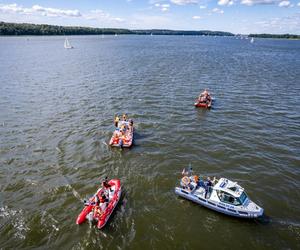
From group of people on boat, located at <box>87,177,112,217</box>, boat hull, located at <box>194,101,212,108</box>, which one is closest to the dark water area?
boat hull, located at <box>194,101,212,108</box>

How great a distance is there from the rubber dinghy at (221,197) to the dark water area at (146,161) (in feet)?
2.27

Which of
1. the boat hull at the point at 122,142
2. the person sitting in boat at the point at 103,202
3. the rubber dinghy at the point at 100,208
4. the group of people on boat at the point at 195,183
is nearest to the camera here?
the rubber dinghy at the point at 100,208

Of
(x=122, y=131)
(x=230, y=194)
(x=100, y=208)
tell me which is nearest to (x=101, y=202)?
(x=100, y=208)

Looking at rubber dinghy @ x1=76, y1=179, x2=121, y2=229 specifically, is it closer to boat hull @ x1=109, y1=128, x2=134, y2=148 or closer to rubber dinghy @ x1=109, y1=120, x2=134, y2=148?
boat hull @ x1=109, y1=128, x2=134, y2=148

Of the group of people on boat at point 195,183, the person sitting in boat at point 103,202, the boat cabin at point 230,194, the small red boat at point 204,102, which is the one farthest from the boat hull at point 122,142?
the small red boat at point 204,102

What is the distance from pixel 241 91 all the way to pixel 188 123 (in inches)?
819

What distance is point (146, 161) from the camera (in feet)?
91.4

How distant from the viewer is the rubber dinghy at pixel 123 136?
29.9 m

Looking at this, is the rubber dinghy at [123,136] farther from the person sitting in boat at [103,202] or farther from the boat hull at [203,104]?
the boat hull at [203,104]

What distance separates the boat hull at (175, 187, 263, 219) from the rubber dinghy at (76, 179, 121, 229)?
551 centimetres

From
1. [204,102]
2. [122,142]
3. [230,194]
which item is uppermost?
[230,194]

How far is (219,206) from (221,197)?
Result: 0.73 meters

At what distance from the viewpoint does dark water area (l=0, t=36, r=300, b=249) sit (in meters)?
19.1

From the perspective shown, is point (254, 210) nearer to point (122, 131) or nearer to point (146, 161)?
point (146, 161)
